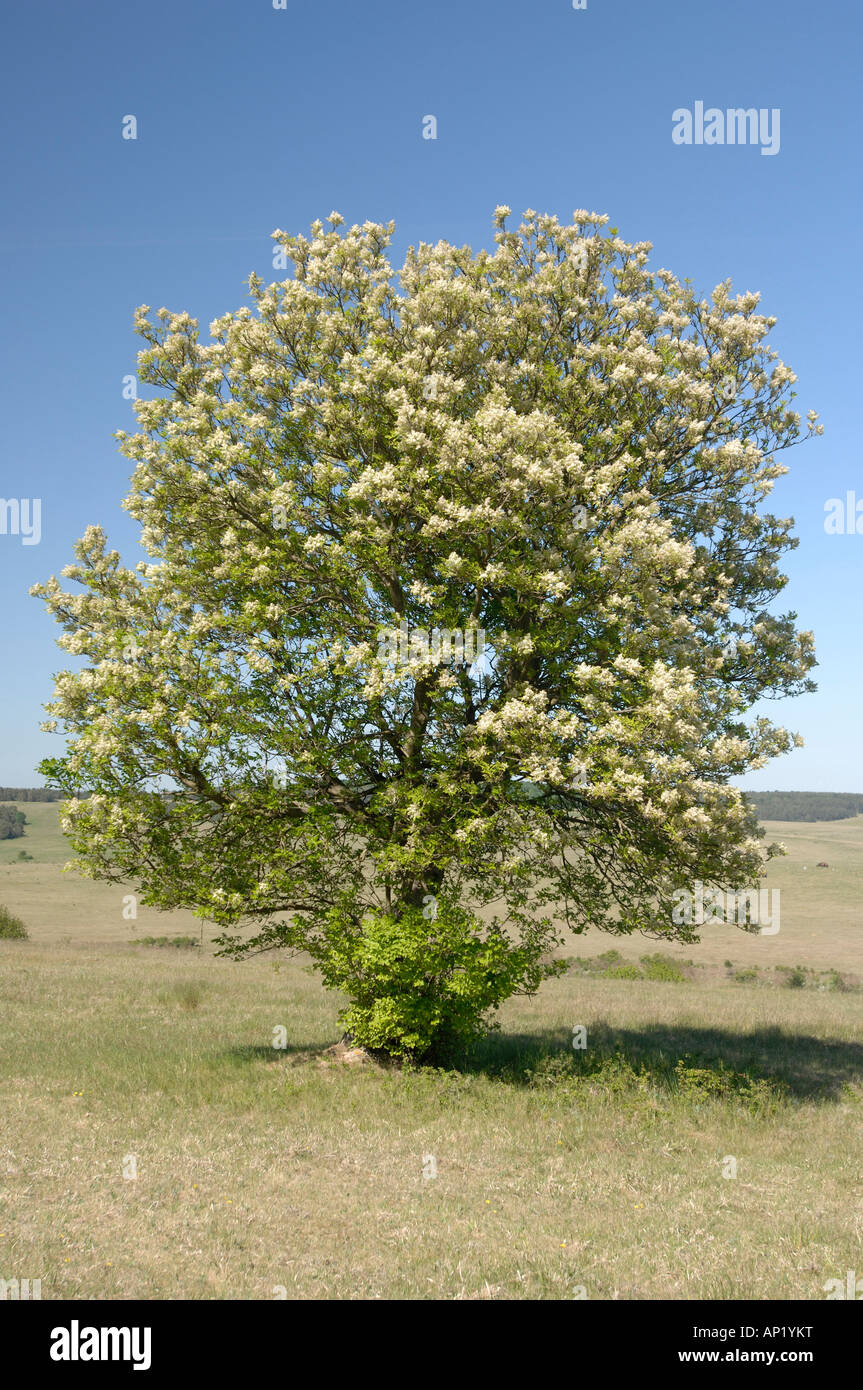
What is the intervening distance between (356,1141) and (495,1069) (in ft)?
20.6

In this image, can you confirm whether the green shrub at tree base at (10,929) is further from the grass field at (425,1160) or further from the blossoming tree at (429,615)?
the blossoming tree at (429,615)

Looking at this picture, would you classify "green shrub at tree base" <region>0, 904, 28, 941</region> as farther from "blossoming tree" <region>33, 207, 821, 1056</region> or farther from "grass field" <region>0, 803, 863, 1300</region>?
"blossoming tree" <region>33, 207, 821, 1056</region>

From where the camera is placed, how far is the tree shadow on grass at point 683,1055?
19875 mm

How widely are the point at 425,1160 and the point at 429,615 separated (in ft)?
33.7

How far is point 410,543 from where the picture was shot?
1834 centimetres

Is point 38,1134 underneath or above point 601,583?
underneath

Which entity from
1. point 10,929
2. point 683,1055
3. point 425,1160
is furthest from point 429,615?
point 10,929

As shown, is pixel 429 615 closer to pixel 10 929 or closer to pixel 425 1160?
pixel 425 1160

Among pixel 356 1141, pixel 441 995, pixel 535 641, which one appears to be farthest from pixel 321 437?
pixel 356 1141

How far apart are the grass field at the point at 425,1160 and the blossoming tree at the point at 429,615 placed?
2.75 metres

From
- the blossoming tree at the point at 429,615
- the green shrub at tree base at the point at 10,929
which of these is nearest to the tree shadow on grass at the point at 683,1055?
the blossoming tree at the point at 429,615

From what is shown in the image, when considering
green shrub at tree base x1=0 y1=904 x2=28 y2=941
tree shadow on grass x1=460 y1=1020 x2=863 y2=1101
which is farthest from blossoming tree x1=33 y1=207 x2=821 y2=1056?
green shrub at tree base x1=0 y1=904 x2=28 y2=941

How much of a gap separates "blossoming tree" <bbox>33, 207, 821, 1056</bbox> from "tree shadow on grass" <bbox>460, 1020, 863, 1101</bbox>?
8.46 feet
